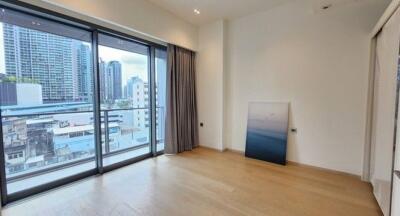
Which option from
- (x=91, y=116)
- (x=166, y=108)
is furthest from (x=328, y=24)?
(x=91, y=116)

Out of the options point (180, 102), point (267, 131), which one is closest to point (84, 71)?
point (180, 102)

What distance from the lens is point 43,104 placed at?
260 centimetres

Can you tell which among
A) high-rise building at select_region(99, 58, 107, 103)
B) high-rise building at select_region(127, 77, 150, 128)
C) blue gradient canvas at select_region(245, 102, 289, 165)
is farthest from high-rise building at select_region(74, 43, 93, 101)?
blue gradient canvas at select_region(245, 102, 289, 165)

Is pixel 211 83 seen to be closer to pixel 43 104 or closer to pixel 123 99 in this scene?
pixel 123 99

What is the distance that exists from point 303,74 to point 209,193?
2.51m

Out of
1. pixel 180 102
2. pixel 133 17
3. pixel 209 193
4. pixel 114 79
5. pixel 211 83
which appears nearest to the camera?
pixel 209 193

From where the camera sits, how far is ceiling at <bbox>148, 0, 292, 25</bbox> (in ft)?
10.7

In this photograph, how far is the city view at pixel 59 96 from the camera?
2314 millimetres

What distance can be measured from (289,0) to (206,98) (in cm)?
244

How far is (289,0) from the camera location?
3193 millimetres

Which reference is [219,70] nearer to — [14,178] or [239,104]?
[239,104]

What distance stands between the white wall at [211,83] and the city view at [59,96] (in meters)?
0.95

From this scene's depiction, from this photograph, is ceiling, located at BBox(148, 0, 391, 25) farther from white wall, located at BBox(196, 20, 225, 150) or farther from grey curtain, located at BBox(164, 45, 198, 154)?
grey curtain, located at BBox(164, 45, 198, 154)

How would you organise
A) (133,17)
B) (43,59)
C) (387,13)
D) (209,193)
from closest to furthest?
(387,13) < (209,193) < (43,59) < (133,17)
